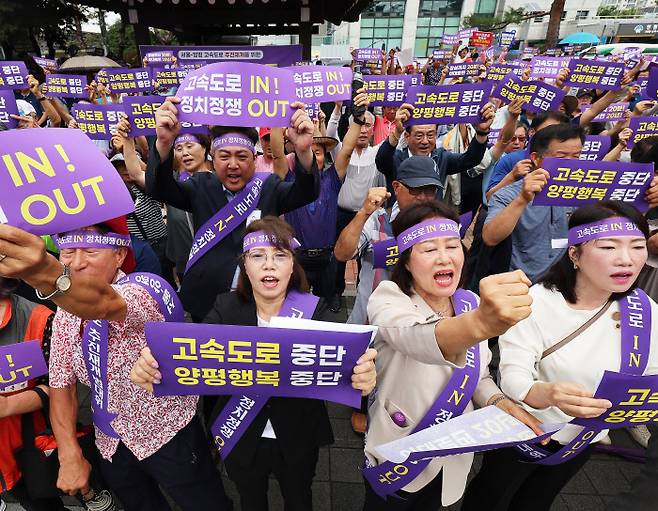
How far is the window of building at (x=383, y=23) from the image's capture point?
5738 cm

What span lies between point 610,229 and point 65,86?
8183 millimetres

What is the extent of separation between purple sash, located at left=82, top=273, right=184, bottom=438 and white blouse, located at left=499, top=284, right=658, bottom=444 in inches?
61.4

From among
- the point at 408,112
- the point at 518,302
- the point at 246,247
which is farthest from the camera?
the point at 408,112

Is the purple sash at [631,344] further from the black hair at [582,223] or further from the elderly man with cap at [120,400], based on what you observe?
the elderly man with cap at [120,400]

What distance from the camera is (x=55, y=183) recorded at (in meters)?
1.31

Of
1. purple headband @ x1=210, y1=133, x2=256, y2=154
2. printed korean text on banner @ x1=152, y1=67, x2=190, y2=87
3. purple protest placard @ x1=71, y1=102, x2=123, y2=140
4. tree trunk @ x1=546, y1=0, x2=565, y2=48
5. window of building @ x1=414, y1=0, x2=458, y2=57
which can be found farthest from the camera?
window of building @ x1=414, y1=0, x2=458, y2=57

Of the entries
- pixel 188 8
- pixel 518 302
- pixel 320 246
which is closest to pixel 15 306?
pixel 518 302

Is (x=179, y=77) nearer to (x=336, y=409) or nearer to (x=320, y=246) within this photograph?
(x=320, y=246)

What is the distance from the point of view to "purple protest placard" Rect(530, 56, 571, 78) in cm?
727

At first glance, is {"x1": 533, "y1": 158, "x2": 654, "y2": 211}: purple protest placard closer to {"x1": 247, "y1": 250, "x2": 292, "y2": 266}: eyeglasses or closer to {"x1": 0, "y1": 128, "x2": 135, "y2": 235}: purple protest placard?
{"x1": 247, "y1": 250, "x2": 292, "y2": 266}: eyeglasses

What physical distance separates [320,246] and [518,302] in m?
2.75

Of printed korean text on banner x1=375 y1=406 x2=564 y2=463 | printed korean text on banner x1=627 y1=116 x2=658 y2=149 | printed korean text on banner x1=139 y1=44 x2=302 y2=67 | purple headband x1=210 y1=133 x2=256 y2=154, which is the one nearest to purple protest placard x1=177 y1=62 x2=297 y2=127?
purple headband x1=210 y1=133 x2=256 y2=154

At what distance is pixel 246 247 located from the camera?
2008 millimetres

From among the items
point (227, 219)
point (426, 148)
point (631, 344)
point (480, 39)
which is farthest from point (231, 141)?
point (480, 39)
